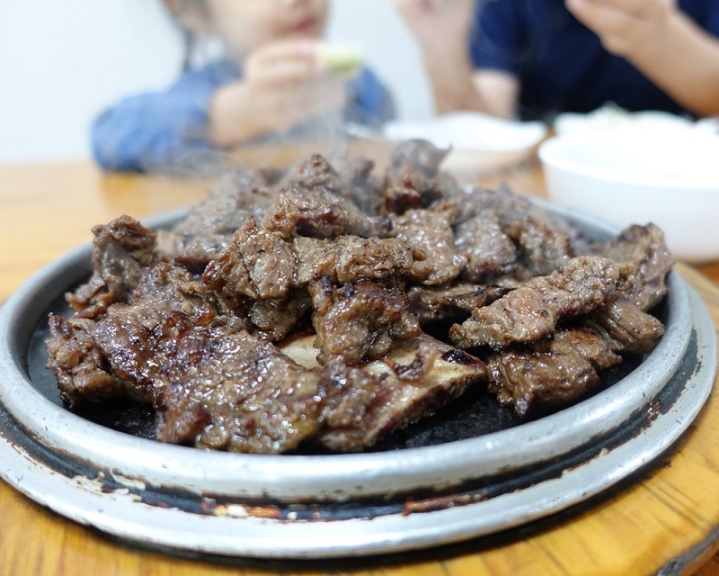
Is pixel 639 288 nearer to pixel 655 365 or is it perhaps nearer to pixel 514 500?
pixel 655 365

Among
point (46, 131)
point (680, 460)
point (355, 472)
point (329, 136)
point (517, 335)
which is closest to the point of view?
point (355, 472)

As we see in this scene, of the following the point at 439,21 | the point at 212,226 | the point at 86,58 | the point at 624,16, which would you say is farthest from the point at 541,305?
the point at 86,58

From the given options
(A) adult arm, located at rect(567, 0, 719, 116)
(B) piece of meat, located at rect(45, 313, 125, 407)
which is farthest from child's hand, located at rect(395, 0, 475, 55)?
(B) piece of meat, located at rect(45, 313, 125, 407)

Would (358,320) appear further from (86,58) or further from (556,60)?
(86,58)

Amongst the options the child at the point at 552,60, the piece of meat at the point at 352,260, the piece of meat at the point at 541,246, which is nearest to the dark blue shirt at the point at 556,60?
the child at the point at 552,60

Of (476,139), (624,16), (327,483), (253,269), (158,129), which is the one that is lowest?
(158,129)

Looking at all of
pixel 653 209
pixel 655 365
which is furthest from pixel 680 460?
pixel 653 209
